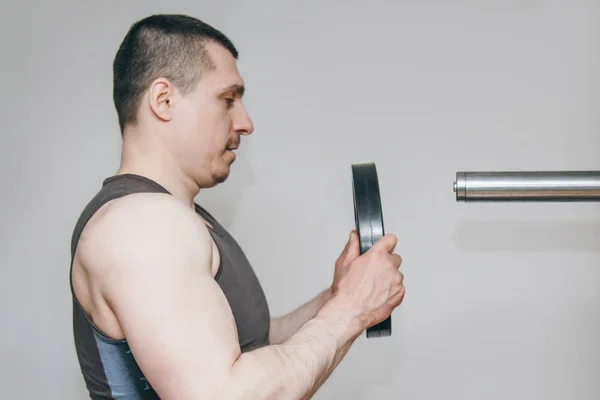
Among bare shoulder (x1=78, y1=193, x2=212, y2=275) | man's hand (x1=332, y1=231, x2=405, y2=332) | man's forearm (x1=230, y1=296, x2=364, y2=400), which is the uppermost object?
bare shoulder (x1=78, y1=193, x2=212, y2=275)

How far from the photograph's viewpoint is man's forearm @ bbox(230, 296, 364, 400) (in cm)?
84

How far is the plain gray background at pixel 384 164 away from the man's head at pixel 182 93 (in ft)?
2.40

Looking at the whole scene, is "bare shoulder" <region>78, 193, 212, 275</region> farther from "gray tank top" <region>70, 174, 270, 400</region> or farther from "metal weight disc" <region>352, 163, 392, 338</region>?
"metal weight disc" <region>352, 163, 392, 338</region>

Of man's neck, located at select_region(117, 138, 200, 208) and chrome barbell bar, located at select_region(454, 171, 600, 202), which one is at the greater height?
man's neck, located at select_region(117, 138, 200, 208)

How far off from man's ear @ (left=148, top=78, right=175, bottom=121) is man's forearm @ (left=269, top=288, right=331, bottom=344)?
1.83ft

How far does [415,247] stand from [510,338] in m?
0.39

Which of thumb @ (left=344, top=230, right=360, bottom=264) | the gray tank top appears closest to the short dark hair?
the gray tank top

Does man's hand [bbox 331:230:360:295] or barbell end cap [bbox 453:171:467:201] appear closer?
barbell end cap [bbox 453:171:467:201]

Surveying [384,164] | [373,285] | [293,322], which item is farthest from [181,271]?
[384,164]

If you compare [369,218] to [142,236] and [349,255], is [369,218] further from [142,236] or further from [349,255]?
[142,236]

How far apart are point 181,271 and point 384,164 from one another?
1113 millimetres

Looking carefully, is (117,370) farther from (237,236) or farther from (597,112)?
(597,112)

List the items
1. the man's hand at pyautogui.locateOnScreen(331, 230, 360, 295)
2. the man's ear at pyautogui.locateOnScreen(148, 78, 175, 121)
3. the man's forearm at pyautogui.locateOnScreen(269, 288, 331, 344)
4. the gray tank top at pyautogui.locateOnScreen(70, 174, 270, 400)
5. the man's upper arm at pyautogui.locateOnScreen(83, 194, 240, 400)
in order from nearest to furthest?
the man's upper arm at pyautogui.locateOnScreen(83, 194, 240, 400) < the gray tank top at pyautogui.locateOnScreen(70, 174, 270, 400) < the man's ear at pyautogui.locateOnScreen(148, 78, 175, 121) < the man's hand at pyautogui.locateOnScreen(331, 230, 360, 295) < the man's forearm at pyautogui.locateOnScreen(269, 288, 331, 344)

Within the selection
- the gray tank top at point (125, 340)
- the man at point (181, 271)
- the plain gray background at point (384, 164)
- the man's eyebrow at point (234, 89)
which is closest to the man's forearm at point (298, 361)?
the man at point (181, 271)
